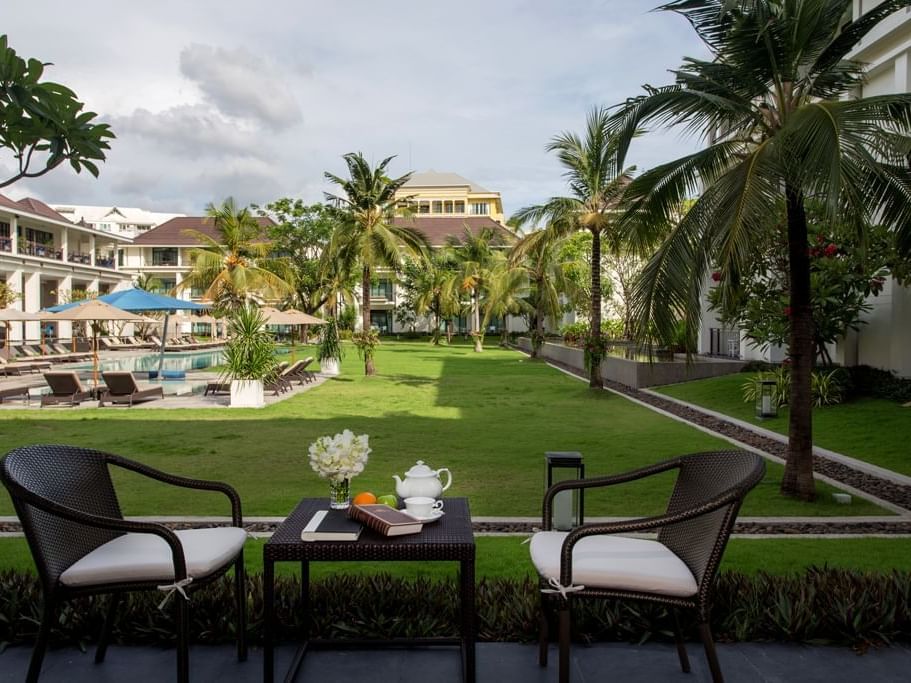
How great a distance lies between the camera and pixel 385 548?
115 inches

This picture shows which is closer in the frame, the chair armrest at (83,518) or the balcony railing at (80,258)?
the chair armrest at (83,518)

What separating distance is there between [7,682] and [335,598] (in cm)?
146

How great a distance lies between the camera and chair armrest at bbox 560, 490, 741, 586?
2855 mm

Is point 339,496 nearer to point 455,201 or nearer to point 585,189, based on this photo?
point 585,189

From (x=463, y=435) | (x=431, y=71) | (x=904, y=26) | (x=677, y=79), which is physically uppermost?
(x=904, y=26)

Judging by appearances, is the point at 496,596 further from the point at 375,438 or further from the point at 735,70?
the point at 375,438

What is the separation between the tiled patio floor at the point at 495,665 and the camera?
320cm

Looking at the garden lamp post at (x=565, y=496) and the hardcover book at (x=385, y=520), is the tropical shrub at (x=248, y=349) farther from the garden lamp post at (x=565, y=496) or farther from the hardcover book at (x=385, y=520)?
the hardcover book at (x=385, y=520)

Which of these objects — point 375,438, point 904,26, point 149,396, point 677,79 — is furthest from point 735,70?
point 149,396

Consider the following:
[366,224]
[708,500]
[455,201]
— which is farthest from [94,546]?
[455,201]

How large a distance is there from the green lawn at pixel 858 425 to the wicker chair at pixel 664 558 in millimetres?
6557

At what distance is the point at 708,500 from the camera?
122 inches

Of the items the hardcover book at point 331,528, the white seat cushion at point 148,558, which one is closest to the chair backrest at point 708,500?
the hardcover book at point 331,528

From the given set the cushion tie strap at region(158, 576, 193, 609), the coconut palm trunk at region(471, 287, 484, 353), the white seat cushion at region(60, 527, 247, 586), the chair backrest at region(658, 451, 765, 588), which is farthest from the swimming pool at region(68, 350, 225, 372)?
the chair backrest at region(658, 451, 765, 588)
